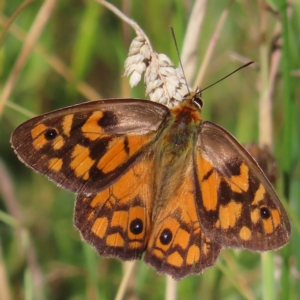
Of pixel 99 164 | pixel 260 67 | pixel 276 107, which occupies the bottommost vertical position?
pixel 99 164

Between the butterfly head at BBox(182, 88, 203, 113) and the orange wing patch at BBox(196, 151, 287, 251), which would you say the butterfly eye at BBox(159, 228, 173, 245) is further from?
the butterfly head at BBox(182, 88, 203, 113)

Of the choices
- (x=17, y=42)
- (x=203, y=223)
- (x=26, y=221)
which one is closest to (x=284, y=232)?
(x=203, y=223)

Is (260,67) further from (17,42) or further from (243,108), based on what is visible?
(17,42)

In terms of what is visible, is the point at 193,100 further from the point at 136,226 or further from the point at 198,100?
the point at 136,226

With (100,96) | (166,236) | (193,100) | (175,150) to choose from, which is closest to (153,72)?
(193,100)

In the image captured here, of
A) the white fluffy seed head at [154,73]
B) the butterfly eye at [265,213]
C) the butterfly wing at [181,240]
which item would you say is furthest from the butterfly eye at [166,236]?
the white fluffy seed head at [154,73]

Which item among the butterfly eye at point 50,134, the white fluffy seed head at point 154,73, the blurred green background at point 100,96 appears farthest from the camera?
the blurred green background at point 100,96

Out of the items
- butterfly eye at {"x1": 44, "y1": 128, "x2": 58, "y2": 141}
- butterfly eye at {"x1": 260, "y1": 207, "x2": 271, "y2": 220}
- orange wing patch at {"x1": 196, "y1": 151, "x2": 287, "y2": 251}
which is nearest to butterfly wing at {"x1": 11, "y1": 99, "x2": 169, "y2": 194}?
butterfly eye at {"x1": 44, "y1": 128, "x2": 58, "y2": 141}

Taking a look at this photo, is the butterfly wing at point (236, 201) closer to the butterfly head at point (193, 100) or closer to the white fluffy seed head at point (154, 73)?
the butterfly head at point (193, 100)
